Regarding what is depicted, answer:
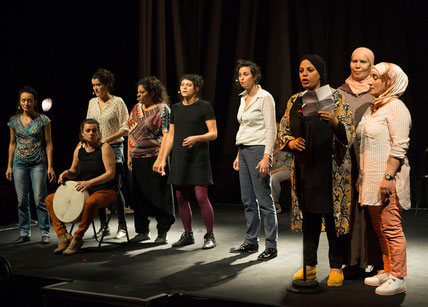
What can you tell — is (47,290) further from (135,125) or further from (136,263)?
(135,125)

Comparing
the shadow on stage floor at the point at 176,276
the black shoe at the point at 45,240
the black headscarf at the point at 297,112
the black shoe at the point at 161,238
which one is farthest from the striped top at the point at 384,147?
the black shoe at the point at 45,240

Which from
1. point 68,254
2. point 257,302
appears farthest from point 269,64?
point 257,302

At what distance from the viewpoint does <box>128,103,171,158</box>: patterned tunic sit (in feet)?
15.9

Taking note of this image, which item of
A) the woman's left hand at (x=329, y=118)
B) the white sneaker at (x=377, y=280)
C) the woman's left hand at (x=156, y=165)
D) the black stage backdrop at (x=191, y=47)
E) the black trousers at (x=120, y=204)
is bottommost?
the white sneaker at (x=377, y=280)

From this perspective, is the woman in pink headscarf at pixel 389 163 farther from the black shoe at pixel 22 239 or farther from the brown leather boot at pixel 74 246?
the black shoe at pixel 22 239

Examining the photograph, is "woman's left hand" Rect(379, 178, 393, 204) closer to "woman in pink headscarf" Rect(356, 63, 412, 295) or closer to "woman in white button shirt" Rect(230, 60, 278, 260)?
"woman in pink headscarf" Rect(356, 63, 412, 295)

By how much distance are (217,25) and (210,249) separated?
380cm

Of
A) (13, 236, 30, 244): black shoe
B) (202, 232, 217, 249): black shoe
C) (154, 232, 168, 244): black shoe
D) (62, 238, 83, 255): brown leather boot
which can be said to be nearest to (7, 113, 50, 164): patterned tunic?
(13, 236, 30, 244): black shoe

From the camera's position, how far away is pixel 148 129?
4.87 meters

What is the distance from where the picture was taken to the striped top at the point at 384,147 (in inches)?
125

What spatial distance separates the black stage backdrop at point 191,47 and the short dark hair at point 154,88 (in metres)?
2.49

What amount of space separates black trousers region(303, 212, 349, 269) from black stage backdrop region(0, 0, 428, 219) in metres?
3.73

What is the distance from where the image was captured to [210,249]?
4.70 meters

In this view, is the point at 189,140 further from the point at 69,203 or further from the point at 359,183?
the point at 359,183
